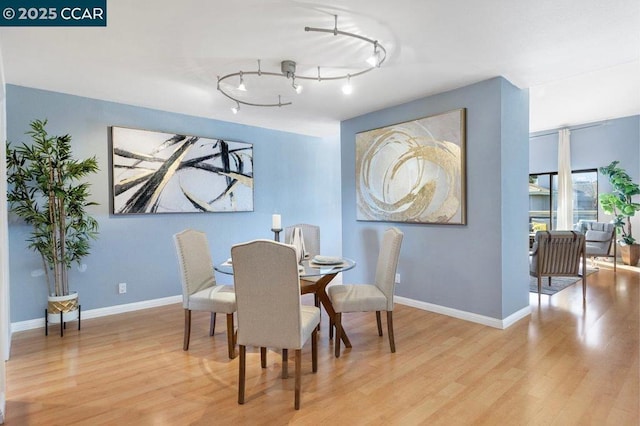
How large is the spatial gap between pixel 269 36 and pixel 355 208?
108 inches

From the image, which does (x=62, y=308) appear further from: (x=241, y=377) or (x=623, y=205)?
(x=623, y=205)

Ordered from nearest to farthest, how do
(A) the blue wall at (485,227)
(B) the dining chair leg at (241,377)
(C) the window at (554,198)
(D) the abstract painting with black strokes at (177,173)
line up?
(B) the dining chair leg at (241,377) → (A) the blue wall at (485,227) → (D) the abstract painting with black strokes at (177,173) → (C) the window at (554,198)

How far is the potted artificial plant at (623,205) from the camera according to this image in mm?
6066

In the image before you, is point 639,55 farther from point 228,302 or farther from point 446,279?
point 228,302

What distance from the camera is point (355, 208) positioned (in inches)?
190

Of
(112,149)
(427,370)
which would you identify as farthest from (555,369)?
(112,149)

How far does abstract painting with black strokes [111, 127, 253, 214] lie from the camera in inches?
158

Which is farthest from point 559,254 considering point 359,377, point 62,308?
point 62,308

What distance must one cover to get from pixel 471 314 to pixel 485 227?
3.02 ft

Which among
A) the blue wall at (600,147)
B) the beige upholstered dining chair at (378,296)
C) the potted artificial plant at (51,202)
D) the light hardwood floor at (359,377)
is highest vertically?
the blue wall at (600,147)

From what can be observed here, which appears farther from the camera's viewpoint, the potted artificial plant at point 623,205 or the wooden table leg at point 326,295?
the potted artificial plant at point 623,205

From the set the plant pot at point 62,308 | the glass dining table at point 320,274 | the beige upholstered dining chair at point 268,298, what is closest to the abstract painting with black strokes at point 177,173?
the plant pot at point 62,308

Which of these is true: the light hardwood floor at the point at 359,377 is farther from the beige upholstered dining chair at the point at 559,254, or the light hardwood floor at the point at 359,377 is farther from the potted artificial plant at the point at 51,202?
the beige upholstered dining chair at the point at 559,254

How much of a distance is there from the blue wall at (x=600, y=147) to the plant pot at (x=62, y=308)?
340 inches
